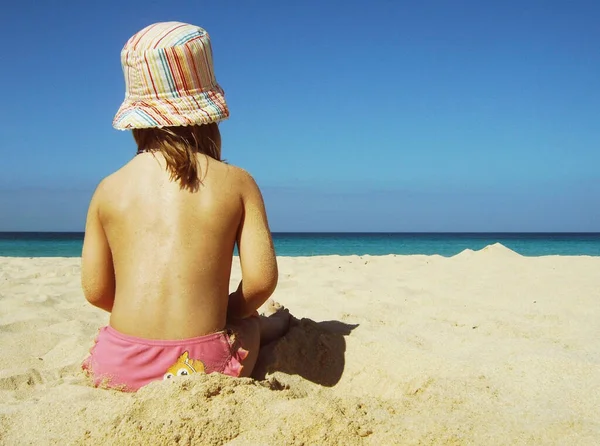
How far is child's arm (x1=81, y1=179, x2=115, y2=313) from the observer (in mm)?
1847

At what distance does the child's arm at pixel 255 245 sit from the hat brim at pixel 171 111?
248 millimetres

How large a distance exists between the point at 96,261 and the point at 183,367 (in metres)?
0.52

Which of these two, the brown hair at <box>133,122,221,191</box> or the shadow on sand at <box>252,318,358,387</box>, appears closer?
the brown hair at <box>133,122,221,191</box>

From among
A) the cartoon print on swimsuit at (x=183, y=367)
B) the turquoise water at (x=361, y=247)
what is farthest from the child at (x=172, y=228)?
the turquoise water at (x=361, y=247)

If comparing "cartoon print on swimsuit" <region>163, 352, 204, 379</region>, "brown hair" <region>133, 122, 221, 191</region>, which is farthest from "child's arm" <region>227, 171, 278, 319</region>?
"cartoon print on swimsuit" <region>163, 352, 204, 379</region>

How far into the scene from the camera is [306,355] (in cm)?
238

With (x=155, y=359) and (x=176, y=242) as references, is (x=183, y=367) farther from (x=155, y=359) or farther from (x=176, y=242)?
(x=176, y=242)

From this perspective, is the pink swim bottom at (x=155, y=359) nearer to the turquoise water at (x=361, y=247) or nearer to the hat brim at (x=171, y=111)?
the hat brim at (x=171, y=111)

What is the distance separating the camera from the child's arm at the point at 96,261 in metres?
1.85

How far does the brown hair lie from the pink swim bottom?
0.54m

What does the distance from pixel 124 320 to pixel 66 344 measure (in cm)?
107

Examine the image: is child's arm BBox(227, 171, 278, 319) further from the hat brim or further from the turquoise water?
the turquoise water

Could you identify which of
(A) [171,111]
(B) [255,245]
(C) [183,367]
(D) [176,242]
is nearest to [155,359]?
(C) [183,367]

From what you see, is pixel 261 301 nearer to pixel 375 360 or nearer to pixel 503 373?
pixel 375 360
